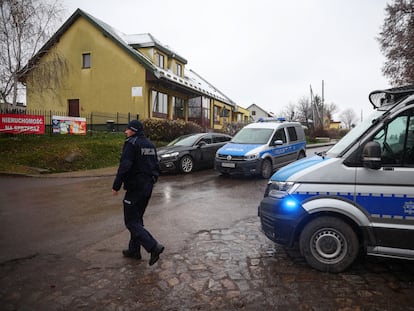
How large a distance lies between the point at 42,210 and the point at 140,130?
158 inches

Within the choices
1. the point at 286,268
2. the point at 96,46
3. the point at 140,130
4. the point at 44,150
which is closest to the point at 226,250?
the point at 286,268

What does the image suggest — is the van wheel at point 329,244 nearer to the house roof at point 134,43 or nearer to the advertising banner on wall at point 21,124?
the advertising banner on wall at point 21,124

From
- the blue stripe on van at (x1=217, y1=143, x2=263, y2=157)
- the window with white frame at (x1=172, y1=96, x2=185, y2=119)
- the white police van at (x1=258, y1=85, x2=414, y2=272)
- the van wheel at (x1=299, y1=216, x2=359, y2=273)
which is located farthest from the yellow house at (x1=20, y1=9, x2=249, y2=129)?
the van wheel at (x1=299, y1=216, x2=359, y2=273)

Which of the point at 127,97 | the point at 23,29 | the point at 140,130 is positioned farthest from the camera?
the point at 127,97

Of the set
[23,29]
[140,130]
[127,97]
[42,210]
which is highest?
[23,29]

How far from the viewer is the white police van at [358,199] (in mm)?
3393

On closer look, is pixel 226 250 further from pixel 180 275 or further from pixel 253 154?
pixel 253 154

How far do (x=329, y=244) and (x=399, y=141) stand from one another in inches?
55.9

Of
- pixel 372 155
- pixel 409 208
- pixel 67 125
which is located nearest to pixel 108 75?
pixel 67 125

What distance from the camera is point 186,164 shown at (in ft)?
38.7

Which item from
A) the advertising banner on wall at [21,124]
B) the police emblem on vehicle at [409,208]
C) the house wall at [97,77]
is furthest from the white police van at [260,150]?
the house wall at [97,77]

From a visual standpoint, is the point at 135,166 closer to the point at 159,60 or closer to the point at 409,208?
the point at 409,208

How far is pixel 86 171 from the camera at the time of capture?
12.9 meters

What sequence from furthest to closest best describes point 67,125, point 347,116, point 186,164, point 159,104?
point 347,116
point 159,104
point 67,125
point 186,164
